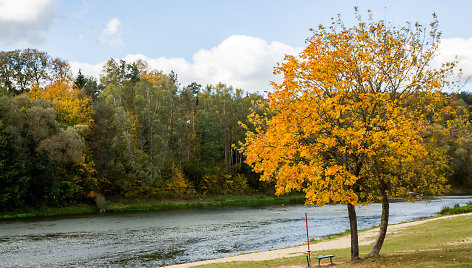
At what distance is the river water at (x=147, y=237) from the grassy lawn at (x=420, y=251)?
729cm

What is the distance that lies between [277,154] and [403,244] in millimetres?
11936

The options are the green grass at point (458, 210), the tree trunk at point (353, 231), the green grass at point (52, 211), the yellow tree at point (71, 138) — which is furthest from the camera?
the yellow tree at point (71, 138)

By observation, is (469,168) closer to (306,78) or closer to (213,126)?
(213,126)

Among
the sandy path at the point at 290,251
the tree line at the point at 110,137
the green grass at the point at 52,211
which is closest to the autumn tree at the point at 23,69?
the tree line at the point at 110,137

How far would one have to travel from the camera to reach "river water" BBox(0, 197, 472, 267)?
24.7 metres

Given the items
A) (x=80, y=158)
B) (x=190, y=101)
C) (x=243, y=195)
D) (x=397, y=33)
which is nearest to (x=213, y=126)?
(x=190, y=101)

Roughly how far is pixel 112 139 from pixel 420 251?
Result: 51760 mm

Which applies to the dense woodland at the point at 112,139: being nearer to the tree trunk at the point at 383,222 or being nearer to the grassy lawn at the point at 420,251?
the grassy lawn at the point at 420,251

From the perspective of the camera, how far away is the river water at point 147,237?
81.1 ft

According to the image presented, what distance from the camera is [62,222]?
43500 millimetres

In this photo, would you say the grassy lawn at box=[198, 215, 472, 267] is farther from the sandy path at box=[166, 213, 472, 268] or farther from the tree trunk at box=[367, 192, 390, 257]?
the sandy path at box=[166, 213, 472, 268]

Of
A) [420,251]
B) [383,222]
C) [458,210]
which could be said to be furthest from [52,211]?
[458,210]

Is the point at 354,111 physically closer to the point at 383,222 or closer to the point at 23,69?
the point at 383,222

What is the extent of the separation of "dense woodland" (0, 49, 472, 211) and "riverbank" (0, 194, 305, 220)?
1529mm
